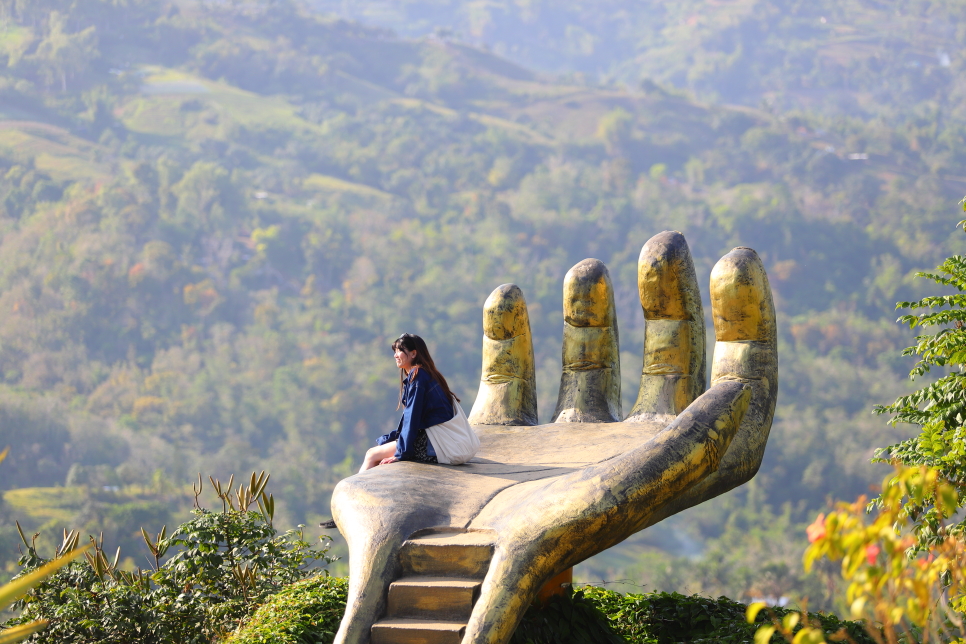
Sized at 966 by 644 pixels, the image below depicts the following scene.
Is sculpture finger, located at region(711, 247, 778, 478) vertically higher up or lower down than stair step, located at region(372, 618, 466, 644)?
higher up

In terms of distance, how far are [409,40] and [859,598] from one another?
107m

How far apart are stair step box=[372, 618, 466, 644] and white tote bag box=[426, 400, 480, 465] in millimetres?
1544

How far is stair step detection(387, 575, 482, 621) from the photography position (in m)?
5.32

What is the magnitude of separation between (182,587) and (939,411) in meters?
5.33

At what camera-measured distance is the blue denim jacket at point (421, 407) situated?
6559 mm

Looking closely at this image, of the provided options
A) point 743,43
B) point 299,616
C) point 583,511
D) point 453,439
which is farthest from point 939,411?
point 743,43

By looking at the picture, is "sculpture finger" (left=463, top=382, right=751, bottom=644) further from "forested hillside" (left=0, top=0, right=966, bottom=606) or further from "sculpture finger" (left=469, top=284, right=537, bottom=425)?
"forested hillside" (left=0, top=0, right=966, bottom=606)

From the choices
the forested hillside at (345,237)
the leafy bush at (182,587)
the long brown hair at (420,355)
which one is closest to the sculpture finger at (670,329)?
the long brown hair at (420,355)

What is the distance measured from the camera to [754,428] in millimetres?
6855

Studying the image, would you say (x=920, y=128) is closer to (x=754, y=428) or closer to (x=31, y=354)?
(x=31, y=354)

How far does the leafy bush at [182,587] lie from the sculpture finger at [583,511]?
8.40ft

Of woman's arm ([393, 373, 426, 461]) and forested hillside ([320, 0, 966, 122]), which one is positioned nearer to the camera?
woman's arm ([393, 373, 426, 461])

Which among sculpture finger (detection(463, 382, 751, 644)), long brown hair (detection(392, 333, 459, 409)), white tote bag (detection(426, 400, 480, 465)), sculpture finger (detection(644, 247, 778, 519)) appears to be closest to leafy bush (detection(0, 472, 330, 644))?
white tote bag (detection(426, 400, 480, 465))

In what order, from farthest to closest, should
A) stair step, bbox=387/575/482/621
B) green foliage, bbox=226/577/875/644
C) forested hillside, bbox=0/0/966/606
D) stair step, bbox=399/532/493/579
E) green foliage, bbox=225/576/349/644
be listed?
forested hillside, bbox=0/0/966/606
green foliage, bbox=226/577/875/644
green foliage, bbox=225/576/349/644
stair step, bbox=399/532/493/579
stair step, bbox=387/575/482/621
